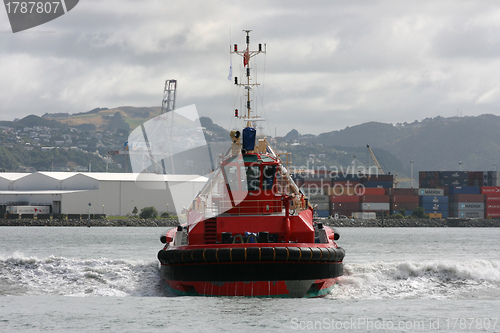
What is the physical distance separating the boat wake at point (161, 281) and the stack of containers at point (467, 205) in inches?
4404

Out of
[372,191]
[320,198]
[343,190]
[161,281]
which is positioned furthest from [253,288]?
[343,190]

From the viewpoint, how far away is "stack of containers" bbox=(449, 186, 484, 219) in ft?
439

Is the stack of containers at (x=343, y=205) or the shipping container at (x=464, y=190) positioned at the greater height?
the shipping container at (x=464, y=190)

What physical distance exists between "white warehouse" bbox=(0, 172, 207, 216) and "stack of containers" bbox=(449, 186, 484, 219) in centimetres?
5114

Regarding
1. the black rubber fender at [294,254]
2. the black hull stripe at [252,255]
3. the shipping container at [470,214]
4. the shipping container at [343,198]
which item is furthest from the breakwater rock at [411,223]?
the black rubber fender at [294,254]

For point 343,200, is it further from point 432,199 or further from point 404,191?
point 432,199

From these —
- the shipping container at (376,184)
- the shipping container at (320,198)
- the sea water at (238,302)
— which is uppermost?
the shipping container at (376,184)

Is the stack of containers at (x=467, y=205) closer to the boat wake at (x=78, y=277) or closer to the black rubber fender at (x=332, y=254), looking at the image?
the boat wake at (x=78, y=277)

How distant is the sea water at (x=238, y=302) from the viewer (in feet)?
52.5

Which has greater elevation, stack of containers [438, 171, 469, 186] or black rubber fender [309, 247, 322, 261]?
stack of containers [438, 171, 469, 186]

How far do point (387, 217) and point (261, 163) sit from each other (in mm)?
105906

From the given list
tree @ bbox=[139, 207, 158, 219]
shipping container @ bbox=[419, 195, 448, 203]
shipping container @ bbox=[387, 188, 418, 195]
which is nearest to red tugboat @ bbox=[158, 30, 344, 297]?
tree @ bbox=[139, 207, 158, 219]

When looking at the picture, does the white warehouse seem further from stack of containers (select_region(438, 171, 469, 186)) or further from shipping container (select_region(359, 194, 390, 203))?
stack of containers (select_region(438, 171, 469, 186))

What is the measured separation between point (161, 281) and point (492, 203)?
4625 inches
